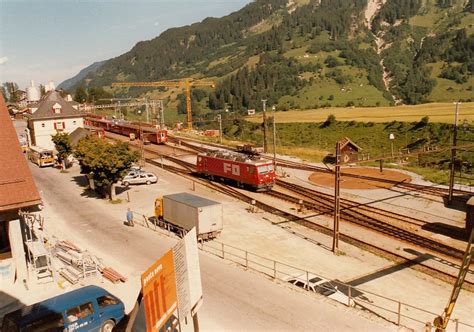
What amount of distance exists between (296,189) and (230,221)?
12820mm

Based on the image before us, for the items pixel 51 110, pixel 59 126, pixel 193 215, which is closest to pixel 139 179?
pixel 193 215

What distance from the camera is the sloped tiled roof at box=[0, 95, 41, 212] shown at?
20.3 meters

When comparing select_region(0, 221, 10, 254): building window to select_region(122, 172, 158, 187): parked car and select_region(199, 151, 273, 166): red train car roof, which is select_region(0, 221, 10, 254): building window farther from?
select_region(199, 151, 273, 166): red train car roof

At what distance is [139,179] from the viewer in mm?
45281

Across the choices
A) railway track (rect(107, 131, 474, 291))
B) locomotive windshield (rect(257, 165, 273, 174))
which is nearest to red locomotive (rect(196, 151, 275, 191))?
locomotive windshield (rect(257, 165, 273, 174))

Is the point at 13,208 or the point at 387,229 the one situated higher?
the point at 13,208

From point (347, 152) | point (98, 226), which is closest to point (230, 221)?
point (98, 226)

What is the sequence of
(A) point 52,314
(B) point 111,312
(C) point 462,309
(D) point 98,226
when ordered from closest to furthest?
(A) point 52,314, (B) point 111,312, (C) point 462,309, (D) point 98,226

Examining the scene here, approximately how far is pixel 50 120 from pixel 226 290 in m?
55.2

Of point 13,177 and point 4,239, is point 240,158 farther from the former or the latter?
point 4,239

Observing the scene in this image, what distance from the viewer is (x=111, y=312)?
15.5 metres

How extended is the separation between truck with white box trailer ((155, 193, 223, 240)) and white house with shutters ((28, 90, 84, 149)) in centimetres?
4178

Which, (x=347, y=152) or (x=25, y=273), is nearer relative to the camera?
(x=25, y=273)

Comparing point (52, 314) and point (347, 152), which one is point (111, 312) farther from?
point (347, 152)
